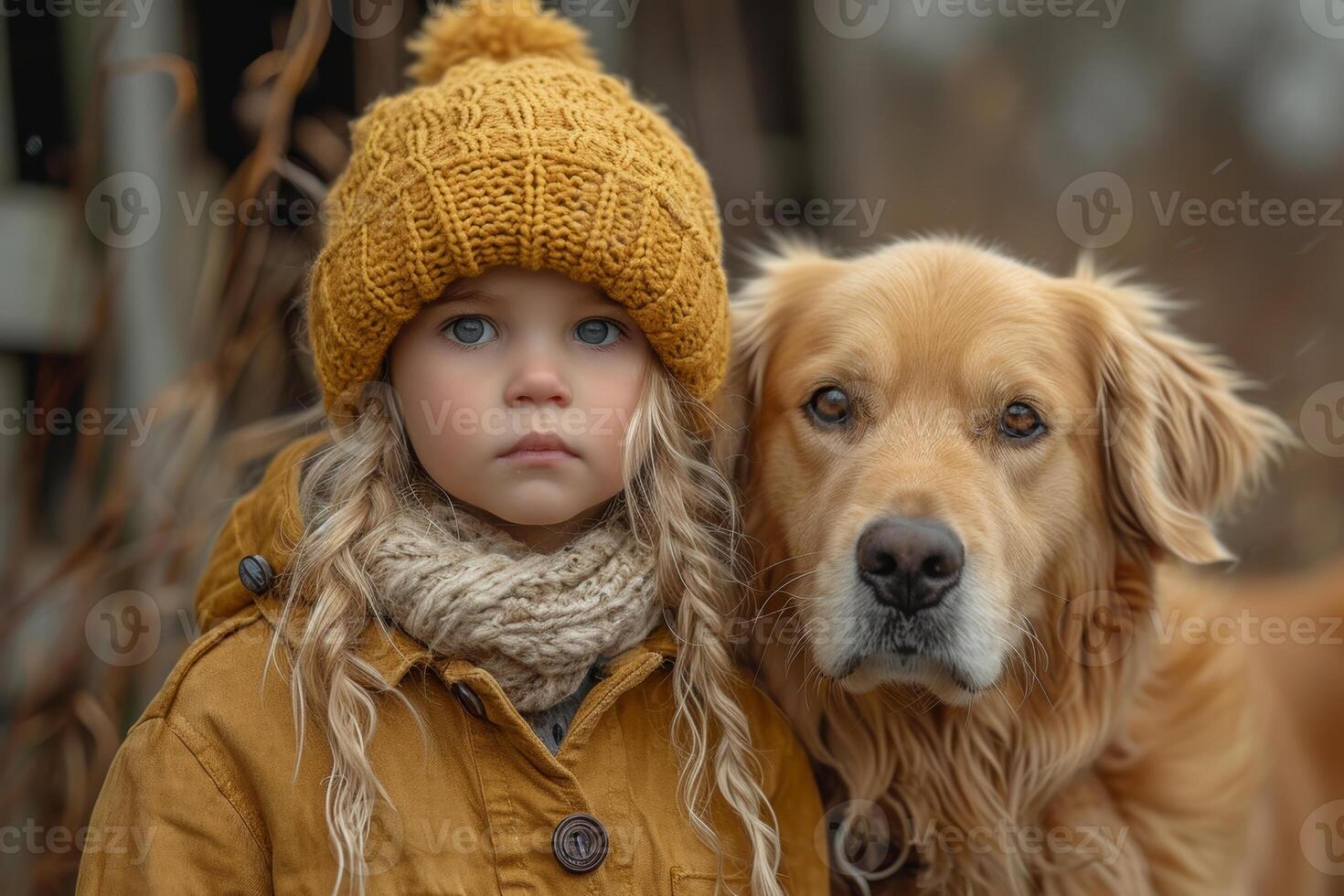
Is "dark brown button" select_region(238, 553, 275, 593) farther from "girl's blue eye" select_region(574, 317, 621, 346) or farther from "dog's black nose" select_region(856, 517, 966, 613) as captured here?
"dog's black nose" select_region(856, 517, 966, 613)

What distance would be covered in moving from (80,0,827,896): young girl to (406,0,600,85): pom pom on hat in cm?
13

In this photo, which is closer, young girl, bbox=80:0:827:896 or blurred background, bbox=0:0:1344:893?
young girl, bbox=80:0:827:896

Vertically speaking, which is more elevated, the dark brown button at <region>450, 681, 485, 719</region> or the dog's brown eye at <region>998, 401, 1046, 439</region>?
the dog's brown eye at <region>998, 401, 1046, 439</region>

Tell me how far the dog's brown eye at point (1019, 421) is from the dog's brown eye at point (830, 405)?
28cm

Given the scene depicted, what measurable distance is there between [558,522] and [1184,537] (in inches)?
46.7

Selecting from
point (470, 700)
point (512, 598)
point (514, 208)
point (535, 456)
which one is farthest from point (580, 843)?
point (514, 208)

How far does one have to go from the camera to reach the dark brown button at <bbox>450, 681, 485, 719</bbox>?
5.64ft

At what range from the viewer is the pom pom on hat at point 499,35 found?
2.02 metres

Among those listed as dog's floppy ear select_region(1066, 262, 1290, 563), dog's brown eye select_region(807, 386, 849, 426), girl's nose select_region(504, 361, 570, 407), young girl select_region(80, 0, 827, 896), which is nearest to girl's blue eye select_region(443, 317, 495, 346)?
young girl select_region(80, 0, 827, 896)

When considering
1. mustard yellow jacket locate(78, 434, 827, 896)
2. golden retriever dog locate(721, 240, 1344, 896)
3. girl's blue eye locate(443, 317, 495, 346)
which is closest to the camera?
mustard yellow jacket locate(78, 434, 827, 896)

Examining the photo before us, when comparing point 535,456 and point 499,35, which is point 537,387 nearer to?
point 535,456

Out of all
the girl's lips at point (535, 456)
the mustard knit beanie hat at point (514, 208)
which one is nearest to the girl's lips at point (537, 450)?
the girl's lips at point (535, 456)

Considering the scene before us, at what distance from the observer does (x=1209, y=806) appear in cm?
219

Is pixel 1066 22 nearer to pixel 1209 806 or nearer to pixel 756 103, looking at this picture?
pixel 756 103
